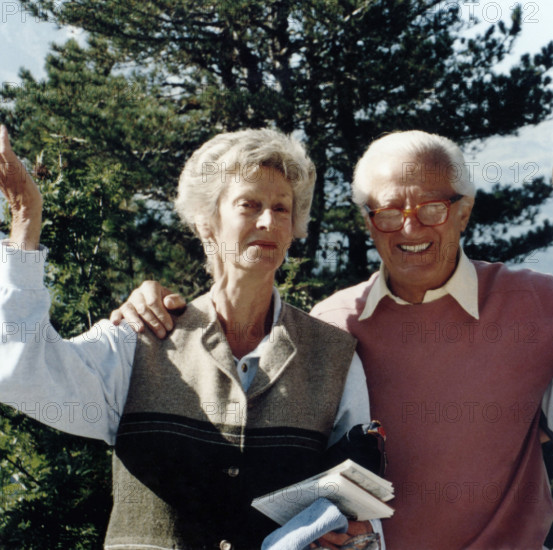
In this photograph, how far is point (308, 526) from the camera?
1.77m

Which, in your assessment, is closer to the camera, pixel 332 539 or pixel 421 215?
pixel 332 539

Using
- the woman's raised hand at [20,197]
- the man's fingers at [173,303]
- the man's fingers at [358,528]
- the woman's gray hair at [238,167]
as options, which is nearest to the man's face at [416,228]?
the woman's gray hair at [238,167]

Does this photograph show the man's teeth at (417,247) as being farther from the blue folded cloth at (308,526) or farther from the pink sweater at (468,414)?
the blue folded cloth at (308,526)

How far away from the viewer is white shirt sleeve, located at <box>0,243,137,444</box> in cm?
174

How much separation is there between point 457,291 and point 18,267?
1.57 meters

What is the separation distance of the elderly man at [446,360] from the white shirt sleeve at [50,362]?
219mm

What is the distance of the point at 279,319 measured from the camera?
7.55ft

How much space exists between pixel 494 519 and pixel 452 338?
65 centimetres

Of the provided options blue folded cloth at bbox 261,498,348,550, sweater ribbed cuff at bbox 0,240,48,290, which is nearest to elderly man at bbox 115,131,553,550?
sweater ribbed cuff at bbox 0,240,48,290

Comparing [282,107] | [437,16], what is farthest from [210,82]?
[437,16]


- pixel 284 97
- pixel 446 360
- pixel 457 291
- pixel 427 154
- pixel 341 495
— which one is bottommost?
pixel 341 495

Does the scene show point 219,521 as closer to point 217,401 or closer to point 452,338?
point 217,401

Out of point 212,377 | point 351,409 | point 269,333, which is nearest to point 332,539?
point 351,409

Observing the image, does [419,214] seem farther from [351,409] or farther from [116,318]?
[116,318]
